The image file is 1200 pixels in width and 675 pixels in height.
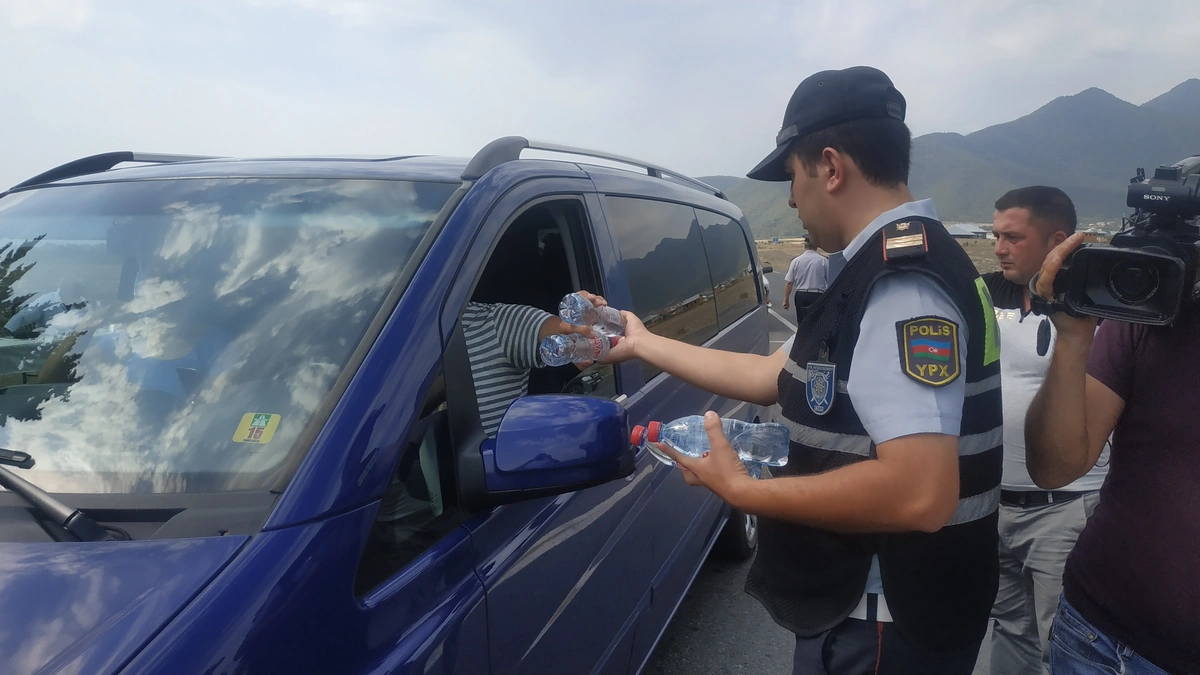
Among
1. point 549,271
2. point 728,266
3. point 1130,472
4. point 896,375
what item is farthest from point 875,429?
point 728,266

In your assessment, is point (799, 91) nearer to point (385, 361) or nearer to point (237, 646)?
point (385, 361)

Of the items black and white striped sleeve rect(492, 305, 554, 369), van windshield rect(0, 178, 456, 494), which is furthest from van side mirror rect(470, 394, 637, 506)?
black and white striped sleeve rect(492, 305, 554, 369)

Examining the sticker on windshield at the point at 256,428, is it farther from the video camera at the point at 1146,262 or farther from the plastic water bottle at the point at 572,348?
the video camera at the point at 1146,262

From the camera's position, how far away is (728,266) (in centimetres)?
420

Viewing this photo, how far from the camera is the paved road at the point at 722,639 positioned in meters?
3.16

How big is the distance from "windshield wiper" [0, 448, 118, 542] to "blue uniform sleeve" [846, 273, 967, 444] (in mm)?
1311

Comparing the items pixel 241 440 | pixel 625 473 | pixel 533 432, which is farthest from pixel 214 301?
pixel 625 473

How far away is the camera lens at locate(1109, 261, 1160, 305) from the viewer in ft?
4.30

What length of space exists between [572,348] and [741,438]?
587 mm

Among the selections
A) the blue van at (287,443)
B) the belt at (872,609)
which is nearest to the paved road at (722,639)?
the blue van at (287,443)

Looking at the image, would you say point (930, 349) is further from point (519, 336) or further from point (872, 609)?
point (519, 336)

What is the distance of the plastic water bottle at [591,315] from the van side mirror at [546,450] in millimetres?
741

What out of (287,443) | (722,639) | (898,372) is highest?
(898,372)

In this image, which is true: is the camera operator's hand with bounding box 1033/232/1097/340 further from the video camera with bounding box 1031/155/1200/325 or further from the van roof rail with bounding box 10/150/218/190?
the van roof rail with bounding box 10/150/218/190
